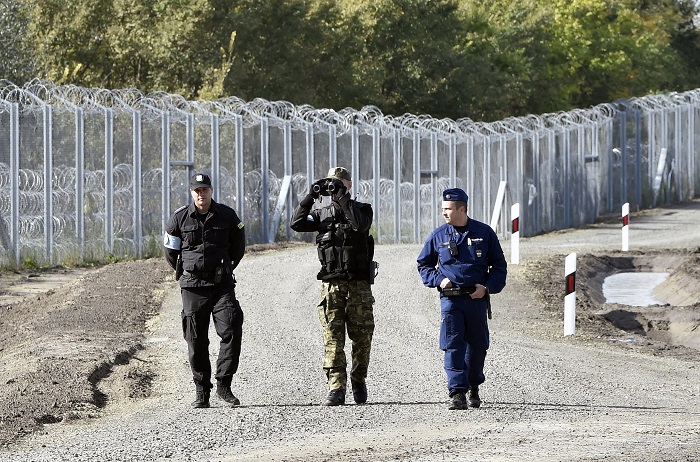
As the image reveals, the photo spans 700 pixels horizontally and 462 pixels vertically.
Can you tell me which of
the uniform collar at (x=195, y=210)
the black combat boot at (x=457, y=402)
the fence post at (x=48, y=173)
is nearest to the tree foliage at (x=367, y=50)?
the fence post at (x=48, y=173)

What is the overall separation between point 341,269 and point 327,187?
57cm

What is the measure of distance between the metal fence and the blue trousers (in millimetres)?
13149

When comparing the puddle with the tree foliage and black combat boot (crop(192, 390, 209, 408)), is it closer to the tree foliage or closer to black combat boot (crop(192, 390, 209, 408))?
black combat boot (crop(192, 390, 209, 408))

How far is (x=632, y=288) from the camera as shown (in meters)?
22.7

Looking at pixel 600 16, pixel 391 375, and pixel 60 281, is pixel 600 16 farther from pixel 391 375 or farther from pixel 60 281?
pixel 391 375

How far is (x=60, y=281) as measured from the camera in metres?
21.3

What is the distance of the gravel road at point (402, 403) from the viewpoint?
8.03 meters

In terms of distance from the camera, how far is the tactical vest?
32.0ft

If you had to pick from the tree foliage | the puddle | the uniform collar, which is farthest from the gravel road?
the tree foliage

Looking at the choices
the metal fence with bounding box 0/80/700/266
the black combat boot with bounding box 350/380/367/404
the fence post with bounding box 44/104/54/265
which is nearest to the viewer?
the black combat boot with bounding box 350/380/367/404

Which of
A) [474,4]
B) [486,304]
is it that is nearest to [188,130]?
[486,304]

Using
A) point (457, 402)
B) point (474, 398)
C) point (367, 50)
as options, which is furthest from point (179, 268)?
point (367, 50)

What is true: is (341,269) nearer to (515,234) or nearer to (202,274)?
(202,274)

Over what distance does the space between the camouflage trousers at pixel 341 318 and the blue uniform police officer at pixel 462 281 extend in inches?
18.8
